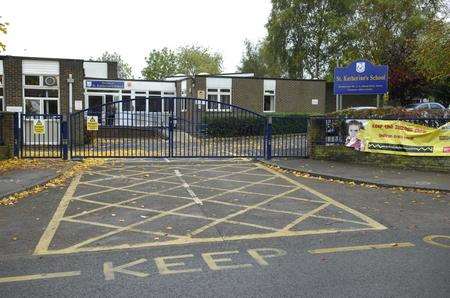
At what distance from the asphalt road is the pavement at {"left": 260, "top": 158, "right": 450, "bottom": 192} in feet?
2.22

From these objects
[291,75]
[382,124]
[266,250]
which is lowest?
[266,250]

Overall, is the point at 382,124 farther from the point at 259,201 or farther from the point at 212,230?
the point at 212,230

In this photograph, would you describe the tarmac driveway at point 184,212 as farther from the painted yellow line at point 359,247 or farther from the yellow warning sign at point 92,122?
the yellow warning sign at point 92,122

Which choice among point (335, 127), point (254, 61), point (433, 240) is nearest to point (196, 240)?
point (433, 240)

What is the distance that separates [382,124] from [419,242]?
8.49 metres

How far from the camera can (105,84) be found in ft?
108

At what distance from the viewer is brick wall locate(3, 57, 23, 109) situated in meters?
23.1

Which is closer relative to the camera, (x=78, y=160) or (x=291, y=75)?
(x=78, y=160)

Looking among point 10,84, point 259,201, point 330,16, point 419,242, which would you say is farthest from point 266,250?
point 330,16

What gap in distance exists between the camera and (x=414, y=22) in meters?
38.9

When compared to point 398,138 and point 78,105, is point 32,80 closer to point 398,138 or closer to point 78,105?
point 78,105

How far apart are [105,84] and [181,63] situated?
3393 centimetres

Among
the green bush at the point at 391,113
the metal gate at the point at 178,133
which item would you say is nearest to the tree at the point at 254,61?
the metal gate at the point at 178,133

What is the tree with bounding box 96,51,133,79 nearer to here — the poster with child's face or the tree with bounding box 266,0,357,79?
the tree with bounding box 266,0,357,79
